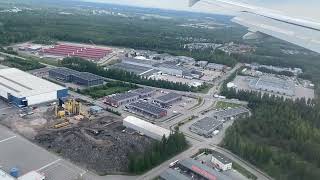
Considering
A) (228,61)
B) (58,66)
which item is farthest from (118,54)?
(228,61)

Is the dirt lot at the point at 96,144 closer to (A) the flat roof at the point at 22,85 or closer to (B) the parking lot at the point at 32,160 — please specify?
(B) the parking lot at the point at 32,160

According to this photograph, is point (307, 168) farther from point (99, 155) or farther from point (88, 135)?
point (88, 135)

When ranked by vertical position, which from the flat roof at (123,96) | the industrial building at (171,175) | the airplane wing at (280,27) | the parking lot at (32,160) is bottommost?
the parking lot at (32,160)

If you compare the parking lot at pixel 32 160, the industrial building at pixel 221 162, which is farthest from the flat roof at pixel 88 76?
the industrial building at pixel 221 162

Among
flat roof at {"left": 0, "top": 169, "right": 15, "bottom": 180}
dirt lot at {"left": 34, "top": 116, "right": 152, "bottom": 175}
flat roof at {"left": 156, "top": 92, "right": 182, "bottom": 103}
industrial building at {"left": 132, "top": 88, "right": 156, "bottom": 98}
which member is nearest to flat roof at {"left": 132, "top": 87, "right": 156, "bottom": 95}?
industrial building at {"left": 132, "top": 88, "right": 156, "bottom": 98}

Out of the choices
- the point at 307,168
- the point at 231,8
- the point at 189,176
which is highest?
the point at 231,8

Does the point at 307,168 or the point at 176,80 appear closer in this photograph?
the point at 307,168
